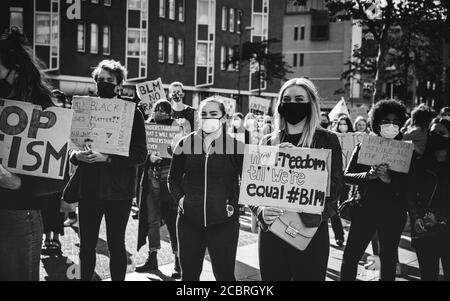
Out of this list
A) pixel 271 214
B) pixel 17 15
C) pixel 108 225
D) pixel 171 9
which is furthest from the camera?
pixel 171 9

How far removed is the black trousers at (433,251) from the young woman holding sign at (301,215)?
154cm

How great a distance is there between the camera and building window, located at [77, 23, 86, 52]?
24.2 metres

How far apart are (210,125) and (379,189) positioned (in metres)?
1.62

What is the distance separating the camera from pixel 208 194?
4422 mm

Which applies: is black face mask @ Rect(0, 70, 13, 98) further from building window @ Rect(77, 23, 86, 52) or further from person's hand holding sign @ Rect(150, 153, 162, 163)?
building window @ Rect(77, 23, 86, 52)

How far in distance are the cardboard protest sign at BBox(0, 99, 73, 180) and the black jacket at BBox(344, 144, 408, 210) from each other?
269 cm

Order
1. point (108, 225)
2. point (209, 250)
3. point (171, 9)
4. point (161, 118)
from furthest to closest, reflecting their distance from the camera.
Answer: point (171, 9) < point (161, 118) < point (108, 225) < point (209, 250)

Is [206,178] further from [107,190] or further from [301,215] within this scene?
[301,215]

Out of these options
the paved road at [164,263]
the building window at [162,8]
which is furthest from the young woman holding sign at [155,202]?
the building window at [162,8]

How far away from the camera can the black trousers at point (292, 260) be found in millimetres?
3670

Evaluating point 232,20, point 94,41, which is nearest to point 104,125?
point 94,41

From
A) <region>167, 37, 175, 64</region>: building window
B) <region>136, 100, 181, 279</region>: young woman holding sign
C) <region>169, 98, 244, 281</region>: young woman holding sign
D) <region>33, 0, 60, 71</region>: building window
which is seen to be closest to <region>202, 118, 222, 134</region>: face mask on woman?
<region>169, 98, 244, 281</region>: young woman holding sign

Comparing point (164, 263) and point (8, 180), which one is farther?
point (164, 263)
